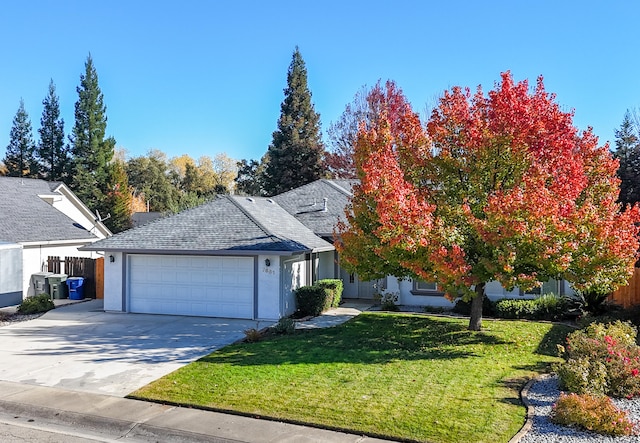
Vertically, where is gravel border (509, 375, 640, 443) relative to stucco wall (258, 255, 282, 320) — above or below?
below

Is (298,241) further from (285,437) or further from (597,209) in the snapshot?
(285,437)

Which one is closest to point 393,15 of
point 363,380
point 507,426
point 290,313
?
point 290,313

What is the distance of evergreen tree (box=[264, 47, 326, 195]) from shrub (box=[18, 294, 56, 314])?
81.0ft

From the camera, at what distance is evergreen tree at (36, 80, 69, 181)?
46.5 meters

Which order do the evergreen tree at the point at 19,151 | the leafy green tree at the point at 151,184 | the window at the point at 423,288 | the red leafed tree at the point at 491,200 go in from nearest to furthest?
the red leafed tree at the point at 491,200 < the window at the point at 423,288 < the evergreen tree at the point at 19,151 < the leafy green tree at the point at 151,184

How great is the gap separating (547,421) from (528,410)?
421 millimetres

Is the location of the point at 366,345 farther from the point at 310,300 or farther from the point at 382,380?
the point at 310,300

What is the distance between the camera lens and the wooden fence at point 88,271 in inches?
802

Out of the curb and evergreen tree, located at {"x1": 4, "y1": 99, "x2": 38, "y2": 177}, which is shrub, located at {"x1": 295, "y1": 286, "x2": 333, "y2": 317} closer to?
the curb

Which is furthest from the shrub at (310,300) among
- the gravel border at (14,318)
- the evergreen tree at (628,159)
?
the evergreen tree at (628,159)

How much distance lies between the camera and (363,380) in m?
9.38

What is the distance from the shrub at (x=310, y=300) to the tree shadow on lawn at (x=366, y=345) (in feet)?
5.65

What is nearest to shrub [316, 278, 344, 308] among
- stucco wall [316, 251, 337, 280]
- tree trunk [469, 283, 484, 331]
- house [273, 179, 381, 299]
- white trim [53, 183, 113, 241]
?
house [273, 179, 381, 299]

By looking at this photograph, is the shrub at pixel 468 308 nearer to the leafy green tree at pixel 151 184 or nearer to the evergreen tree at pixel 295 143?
the evergreen tree at pixel 295 143
